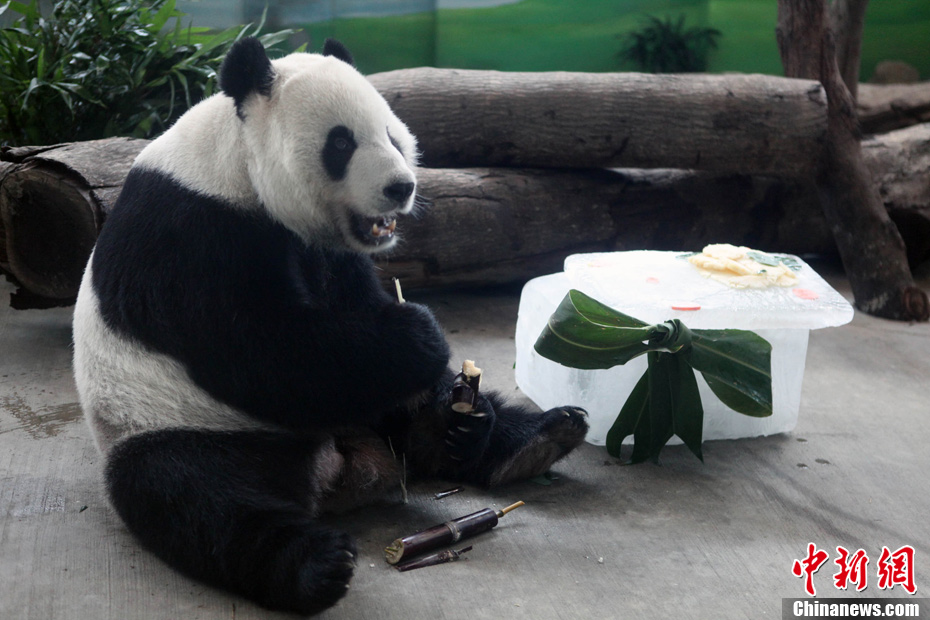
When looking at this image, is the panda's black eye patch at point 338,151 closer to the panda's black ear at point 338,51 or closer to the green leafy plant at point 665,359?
the panda's black ear at point 338,51

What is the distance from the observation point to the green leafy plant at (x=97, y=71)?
466 centimetres

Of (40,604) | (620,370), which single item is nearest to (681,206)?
(620,370)

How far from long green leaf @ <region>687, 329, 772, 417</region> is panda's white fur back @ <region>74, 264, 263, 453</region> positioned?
57.1 inches

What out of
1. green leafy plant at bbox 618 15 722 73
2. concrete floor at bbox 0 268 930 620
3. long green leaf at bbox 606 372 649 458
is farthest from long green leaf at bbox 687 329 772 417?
green leafy plant at bbox 618 15 722 73

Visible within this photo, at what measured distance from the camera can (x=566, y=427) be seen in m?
2.68

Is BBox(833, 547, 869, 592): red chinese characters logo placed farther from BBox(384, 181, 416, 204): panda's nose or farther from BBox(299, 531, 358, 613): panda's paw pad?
BBox(384, 181, 416, 204): panda's nose

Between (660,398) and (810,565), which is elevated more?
(660,398)

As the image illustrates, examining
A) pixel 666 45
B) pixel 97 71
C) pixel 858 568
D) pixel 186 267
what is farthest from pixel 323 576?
pixel 666 45

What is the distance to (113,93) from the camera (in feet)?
16.0

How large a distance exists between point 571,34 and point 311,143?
7.16m

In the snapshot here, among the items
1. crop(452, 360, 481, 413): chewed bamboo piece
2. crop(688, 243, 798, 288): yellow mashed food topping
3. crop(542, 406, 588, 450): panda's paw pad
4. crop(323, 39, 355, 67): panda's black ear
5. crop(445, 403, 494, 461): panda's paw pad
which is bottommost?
crop(542, 406, 588, 450): panda's paw pad

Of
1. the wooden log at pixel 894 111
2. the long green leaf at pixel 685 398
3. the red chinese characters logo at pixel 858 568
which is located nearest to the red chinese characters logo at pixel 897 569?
the red chinese characters logo at pixel 858 568

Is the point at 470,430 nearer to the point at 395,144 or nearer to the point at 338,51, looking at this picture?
the point at 395,144

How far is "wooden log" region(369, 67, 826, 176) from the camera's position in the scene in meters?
4.52
